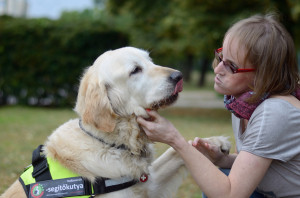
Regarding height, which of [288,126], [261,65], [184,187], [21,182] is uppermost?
[261,65]

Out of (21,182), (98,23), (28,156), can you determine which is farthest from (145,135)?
(98,23)

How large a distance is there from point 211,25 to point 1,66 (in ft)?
27.0

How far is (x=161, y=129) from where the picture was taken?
2332 mm

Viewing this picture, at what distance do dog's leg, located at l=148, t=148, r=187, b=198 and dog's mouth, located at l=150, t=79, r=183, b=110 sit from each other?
63 cm

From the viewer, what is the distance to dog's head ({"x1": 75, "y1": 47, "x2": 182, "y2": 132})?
248 cm

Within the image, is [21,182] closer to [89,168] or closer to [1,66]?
[89,168]

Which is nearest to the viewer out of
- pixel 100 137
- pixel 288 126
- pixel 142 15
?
pixel 288 126

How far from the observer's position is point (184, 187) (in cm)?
461

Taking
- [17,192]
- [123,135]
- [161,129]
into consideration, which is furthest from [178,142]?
[17,192]

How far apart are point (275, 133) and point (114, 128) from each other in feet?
3.64

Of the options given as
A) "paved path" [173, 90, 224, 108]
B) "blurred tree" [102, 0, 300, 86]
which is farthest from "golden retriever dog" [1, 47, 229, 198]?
"paved path" [173, 90, 224, 108]

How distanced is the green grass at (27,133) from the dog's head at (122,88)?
33.7 inches

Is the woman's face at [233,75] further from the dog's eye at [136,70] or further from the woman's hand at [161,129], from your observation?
the dog's eye at [136,70]

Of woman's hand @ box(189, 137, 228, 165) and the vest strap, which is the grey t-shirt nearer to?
woman's hand @ box(189, 137, 228, 165)
